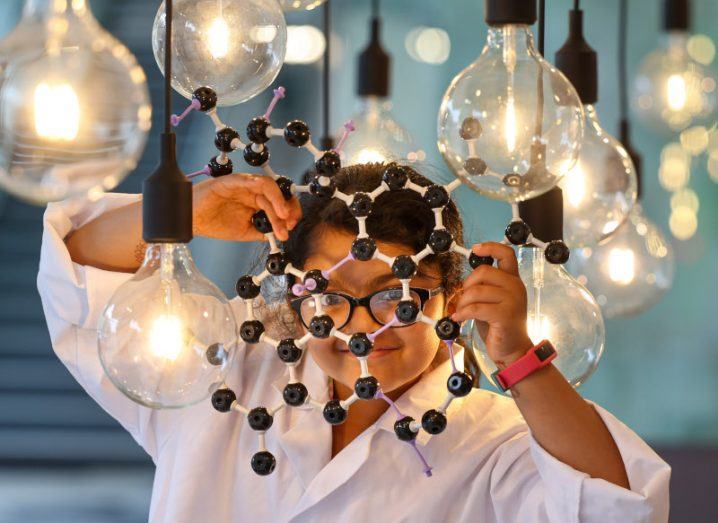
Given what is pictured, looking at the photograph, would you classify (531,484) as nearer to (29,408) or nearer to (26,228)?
(29,408)

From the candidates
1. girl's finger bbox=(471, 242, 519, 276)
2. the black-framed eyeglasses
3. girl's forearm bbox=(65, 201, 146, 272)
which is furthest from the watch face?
girl's forearm bbox=(65, 201, 146, 272)

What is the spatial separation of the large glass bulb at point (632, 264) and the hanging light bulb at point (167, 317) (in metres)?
0.90

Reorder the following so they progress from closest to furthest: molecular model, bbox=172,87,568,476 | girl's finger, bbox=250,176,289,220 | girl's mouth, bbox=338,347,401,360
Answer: molecular model, bbox=172,87,568,476, girl's finger, bbox=250,176,289,220, girl's mouth, bbox=338,347,401,360

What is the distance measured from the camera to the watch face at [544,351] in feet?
3.68

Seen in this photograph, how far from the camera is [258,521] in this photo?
161 cm

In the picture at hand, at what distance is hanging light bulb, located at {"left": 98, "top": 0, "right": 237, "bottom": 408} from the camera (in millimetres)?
907

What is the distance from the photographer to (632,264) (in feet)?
5.64

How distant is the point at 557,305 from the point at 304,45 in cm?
370

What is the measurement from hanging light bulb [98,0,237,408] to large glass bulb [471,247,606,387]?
1.02 ft

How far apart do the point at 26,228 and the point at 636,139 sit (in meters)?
2.37

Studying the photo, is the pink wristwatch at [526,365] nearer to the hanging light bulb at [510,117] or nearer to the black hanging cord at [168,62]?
the hanging light bulb at [510,117]

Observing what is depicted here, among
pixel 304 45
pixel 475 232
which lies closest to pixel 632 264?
pixel 475 232

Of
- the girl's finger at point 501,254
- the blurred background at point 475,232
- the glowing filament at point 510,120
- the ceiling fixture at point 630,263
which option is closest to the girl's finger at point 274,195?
the girl's finger at point 501,254

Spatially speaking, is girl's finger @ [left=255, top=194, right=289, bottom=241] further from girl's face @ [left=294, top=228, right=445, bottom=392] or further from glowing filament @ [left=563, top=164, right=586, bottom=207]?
glowing filament @ [left=563, top=164, right=586, bottom=207]
